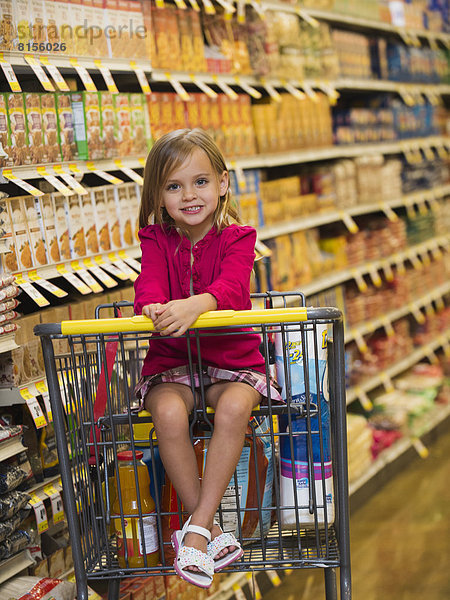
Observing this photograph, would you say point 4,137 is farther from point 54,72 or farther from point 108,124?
point 108,124

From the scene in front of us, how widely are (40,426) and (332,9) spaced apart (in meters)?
3.10

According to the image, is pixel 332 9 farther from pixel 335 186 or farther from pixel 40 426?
pixel 40 426

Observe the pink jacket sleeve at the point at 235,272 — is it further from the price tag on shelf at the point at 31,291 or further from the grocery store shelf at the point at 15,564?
the grocery store shelf at the point at 15,564

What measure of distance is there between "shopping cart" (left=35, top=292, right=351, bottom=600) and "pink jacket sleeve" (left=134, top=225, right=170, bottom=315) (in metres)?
0.12

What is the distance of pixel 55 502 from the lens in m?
2.72

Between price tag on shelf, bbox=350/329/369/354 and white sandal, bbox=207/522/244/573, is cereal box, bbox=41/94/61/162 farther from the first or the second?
price tag on shelf, bbox=350/329/369/354

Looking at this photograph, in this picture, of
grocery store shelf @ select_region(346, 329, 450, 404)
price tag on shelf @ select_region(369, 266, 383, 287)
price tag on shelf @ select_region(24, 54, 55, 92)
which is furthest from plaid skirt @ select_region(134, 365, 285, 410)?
price tag on shelf @ select_region(369, 266, 383, 287)

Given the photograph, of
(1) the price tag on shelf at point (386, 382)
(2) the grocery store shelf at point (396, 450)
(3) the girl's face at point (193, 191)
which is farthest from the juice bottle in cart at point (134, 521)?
(1) the price tag on shelf at point (386, 382)

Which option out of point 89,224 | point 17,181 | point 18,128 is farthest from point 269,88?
point 17,181

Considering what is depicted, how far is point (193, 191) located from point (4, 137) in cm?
72

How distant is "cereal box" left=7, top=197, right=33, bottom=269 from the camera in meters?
2.61

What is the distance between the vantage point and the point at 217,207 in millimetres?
2328

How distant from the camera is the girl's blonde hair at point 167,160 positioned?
217 cm

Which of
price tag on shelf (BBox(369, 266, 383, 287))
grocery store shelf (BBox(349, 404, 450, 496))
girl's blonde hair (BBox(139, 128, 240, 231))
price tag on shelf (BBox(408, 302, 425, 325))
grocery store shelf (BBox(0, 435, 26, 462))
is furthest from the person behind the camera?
price tag on shelf (BBox(408, 302, 425, 325))
